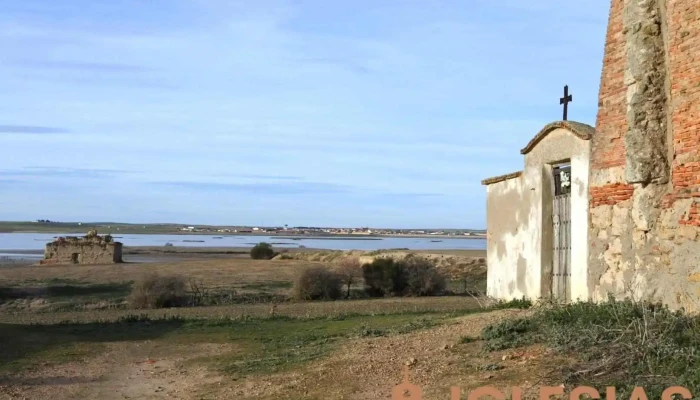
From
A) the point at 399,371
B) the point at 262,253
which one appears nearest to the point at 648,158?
the point at 399,371

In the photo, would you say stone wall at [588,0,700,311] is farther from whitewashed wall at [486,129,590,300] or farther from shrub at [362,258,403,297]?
shrub at [362,258,403,297]

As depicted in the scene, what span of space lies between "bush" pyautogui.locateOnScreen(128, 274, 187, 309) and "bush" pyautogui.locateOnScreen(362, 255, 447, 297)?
7.25 meters

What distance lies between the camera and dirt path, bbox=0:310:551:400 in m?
8.59

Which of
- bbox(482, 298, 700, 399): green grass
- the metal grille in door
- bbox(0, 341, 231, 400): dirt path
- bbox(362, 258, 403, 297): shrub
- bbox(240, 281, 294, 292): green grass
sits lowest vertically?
bbox(240, 281, 294, 292): green grass

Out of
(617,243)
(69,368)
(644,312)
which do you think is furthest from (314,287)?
(644,312)

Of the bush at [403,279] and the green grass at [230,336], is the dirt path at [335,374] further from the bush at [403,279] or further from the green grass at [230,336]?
the bush at [403,279]

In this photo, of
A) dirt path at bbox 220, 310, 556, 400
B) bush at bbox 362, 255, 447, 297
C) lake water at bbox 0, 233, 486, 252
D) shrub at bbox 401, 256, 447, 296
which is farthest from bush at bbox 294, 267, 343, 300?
lake water at bbox 0, 233, 486, 252

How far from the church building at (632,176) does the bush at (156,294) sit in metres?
14.5

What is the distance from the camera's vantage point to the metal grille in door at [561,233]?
13375 mm

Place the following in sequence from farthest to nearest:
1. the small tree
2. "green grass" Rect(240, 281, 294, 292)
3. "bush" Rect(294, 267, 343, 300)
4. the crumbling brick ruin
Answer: the crumbling brick ruin → "green grass" Rect(240, 281, 294, 292) → the small tree → "bush" Rect(294, 267, 343, 300)

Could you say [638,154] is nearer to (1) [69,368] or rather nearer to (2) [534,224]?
(2) [534,224]

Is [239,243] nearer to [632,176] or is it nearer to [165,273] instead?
[165,273]

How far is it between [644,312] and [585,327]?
681 mm

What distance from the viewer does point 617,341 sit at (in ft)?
26.9
